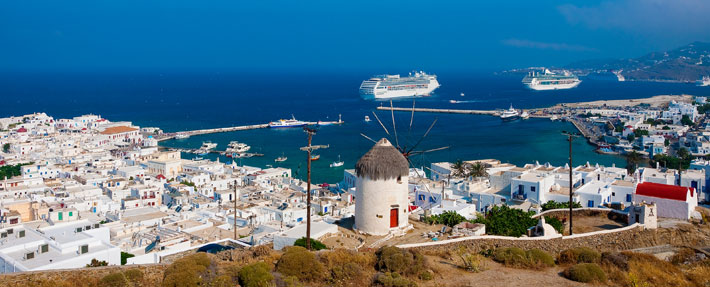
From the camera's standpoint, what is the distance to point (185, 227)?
762 inches

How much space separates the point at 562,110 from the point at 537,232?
7158cm

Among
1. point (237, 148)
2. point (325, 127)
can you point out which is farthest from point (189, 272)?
point (325, 127)

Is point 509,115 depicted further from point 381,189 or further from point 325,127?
point 381,189

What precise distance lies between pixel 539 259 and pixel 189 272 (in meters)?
5.48

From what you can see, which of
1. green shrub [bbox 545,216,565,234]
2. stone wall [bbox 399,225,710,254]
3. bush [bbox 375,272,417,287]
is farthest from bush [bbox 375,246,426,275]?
green shrub [bbox 545,216,565,234]

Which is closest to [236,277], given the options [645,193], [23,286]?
[23,286]

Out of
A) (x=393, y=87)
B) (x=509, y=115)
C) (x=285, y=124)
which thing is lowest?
(x=285, y=124)

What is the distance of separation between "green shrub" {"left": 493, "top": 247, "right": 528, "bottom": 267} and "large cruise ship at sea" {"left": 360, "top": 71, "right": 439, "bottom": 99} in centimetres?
9628

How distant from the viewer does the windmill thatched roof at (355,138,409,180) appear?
1121 cm

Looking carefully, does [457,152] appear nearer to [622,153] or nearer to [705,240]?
[622,153]

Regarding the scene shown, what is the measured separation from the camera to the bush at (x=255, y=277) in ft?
26.0

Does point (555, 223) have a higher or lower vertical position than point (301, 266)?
lower

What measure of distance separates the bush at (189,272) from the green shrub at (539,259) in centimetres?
500

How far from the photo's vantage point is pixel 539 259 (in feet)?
32.1
